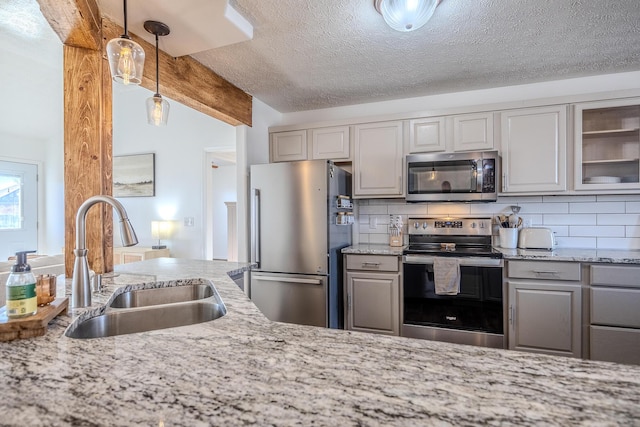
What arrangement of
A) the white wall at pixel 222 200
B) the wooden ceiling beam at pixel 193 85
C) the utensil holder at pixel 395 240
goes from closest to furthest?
the wooden ceiling beam at pixel 193 85 < the utensil holder at pixel 395 240 < the white wall at pixel 222 200

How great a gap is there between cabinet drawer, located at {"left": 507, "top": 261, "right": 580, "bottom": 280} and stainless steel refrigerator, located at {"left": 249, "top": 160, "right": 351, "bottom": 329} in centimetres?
134

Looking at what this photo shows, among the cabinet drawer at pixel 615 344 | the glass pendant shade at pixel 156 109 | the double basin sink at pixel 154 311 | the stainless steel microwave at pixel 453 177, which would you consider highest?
the glass pendant shade at pixel 156 109

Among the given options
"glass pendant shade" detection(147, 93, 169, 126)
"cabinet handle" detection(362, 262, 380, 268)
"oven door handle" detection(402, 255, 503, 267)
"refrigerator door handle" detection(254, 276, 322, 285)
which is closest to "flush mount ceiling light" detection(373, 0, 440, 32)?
"glass pendant shade" detection(147, 93, 169, 126)

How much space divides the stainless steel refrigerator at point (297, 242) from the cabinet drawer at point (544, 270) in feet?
4.38

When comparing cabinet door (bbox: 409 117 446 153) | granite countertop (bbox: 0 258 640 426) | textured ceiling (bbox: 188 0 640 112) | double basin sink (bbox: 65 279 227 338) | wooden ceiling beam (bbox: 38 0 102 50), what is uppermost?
textured ceiling (bbox: 188 0 640 112)

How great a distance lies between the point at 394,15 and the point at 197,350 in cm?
166

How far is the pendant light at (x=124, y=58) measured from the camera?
1.28 metres

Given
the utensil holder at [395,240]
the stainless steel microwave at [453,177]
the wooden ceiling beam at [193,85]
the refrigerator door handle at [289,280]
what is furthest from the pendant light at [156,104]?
the utensil holder at [395,240]

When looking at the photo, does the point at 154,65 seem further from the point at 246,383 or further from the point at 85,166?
the point at 246,383

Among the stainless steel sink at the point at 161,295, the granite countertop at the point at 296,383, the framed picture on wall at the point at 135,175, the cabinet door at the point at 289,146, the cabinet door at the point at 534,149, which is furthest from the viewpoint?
the framed picture on wall at the point at 135,175

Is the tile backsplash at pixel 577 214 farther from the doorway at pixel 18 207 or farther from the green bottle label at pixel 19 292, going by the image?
the doorway at pixel 18 207

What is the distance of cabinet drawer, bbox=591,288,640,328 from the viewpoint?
2129mm

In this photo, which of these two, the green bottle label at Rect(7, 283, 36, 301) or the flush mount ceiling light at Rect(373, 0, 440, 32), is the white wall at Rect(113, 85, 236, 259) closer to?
the flush mount ceiling light at Rect(373, 0, 440, 32)

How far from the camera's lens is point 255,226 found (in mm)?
2754
